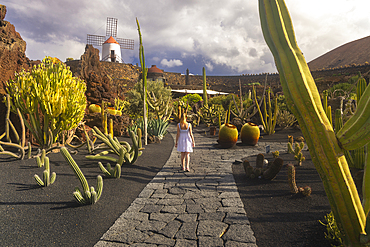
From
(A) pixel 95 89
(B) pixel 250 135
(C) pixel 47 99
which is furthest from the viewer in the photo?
(A) pixel 95 89

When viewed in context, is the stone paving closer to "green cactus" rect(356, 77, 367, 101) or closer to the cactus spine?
the cactus spine

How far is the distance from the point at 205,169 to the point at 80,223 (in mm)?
2938

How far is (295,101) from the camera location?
1825 mm

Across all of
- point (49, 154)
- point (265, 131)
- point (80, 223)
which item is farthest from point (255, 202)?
point (265, 131)

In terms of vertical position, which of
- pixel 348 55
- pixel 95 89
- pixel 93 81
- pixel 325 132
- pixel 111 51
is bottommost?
pixel 325 132

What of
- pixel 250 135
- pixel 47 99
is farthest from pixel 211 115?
pixel 47 99

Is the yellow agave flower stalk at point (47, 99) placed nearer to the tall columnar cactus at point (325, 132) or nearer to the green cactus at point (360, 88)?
the tall columnar cactus at point (325, 132)

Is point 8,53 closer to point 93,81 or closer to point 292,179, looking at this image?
point 93,81

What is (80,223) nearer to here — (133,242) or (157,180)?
(133,242)

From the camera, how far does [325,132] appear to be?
1706mm

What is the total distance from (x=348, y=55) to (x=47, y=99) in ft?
196

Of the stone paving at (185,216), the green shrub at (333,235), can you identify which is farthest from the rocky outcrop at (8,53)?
the green shrub at (333,235)

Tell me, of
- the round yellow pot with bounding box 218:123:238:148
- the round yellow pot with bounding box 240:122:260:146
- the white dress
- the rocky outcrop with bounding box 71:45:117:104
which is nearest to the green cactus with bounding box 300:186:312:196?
the white dress

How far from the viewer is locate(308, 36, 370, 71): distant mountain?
42344 millimetres
